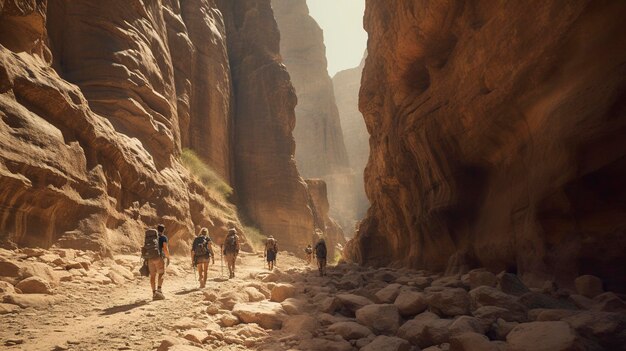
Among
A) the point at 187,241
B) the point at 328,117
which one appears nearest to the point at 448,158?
the point at 187,241

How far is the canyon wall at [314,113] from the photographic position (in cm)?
9162

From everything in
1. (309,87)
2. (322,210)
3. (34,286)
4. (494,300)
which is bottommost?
(494,300)

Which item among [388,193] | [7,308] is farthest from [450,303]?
[388,193]

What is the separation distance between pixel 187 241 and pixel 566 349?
18.0 metres

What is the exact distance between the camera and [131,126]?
1853 centimetres

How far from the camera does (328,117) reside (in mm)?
94688

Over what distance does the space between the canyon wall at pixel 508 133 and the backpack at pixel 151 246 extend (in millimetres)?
8052

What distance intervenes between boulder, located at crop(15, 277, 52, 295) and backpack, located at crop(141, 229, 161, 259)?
79.5 inches

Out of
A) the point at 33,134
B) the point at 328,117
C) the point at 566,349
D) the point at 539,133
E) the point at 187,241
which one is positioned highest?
the point at 328,117

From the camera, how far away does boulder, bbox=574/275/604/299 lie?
576cm

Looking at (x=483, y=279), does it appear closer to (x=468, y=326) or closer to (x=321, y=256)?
(x=468, y=326)

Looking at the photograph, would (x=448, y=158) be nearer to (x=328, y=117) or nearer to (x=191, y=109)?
(x=191, y=109)

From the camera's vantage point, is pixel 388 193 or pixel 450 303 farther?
pixel 388 193

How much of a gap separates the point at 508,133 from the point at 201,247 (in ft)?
29.3
